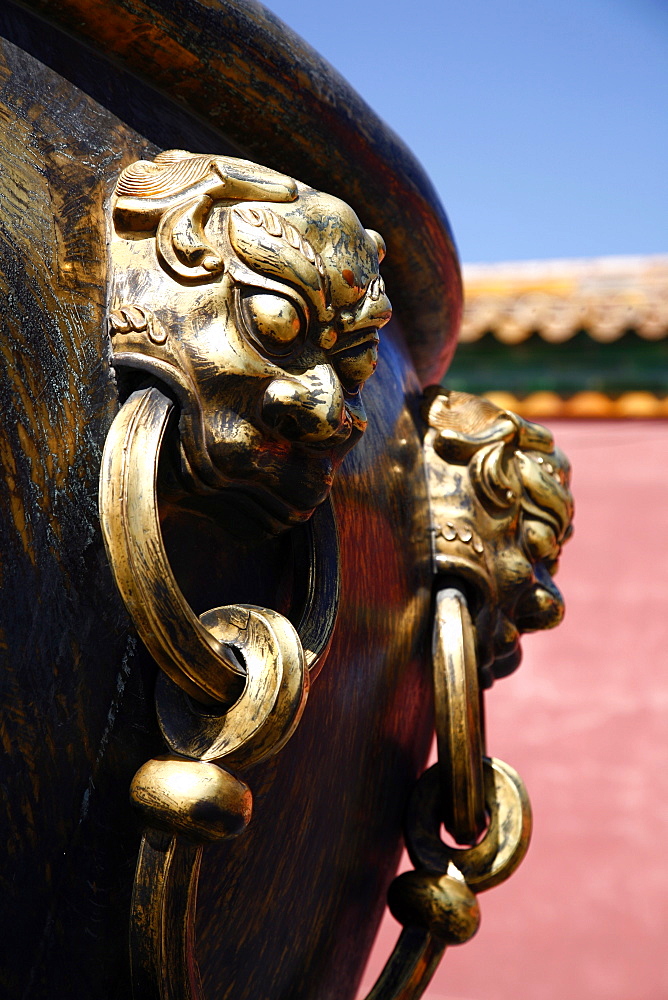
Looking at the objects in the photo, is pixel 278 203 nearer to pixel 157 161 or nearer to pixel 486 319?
pixel 157 161

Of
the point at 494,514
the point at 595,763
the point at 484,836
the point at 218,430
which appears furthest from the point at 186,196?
the point at 595,763

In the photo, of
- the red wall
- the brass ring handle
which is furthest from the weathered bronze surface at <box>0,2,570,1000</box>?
the red wall

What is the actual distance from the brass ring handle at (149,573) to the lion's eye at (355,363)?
0.14 m

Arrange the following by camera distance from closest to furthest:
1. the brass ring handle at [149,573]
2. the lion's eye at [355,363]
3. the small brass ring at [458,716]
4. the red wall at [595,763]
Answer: the brass ring handle at [149,573], the lion's eye at [355,363], the small brass ring at [458,716], the red wall at [595,763]

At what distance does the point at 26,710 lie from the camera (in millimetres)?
551

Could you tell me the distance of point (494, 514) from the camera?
35.0 inches

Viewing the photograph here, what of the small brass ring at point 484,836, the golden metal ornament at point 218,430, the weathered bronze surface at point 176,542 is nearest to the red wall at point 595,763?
the small brass ring at point 484,836

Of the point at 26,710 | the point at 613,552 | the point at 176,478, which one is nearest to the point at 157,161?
the point at 176,478

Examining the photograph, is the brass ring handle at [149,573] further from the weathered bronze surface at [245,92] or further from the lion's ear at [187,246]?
the weathered bronze surface at [245,92]

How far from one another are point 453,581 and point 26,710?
1.31 feet

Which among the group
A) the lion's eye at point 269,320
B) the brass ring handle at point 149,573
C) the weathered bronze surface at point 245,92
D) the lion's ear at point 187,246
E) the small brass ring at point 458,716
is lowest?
the small brass ring at point 458,716

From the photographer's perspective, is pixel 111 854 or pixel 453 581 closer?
pixel 111 854

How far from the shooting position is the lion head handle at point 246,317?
23.0 inches

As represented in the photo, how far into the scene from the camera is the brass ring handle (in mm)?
538
